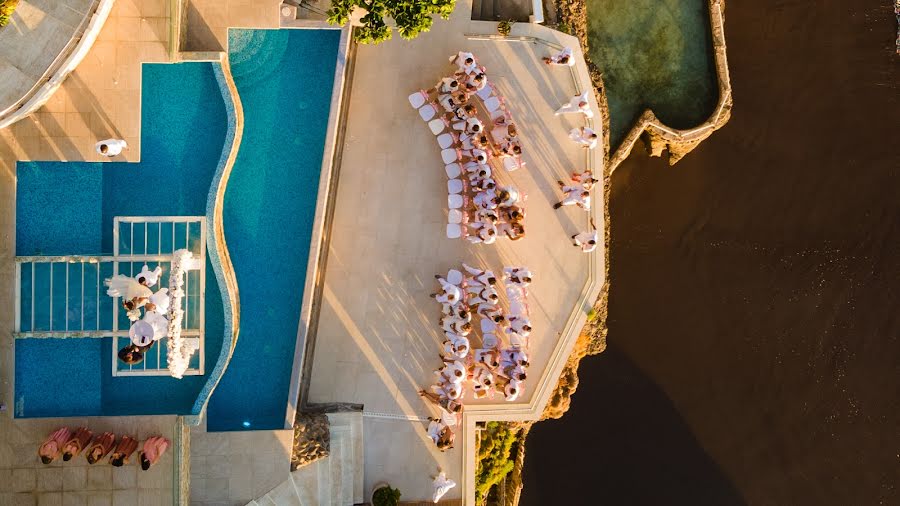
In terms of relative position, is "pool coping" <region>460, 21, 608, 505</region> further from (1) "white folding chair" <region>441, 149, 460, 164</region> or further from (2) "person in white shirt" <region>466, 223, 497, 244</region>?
(1) "white folding chair" <region>441, 149, 460, 164</region>

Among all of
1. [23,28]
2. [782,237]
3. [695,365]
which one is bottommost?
[695,365]

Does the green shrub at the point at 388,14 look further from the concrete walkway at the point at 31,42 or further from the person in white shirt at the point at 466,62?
the concrete walkway at the point at 31,42

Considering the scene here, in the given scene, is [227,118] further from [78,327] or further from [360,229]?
[78,327]

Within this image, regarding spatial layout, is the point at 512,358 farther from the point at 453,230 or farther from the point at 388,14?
the point at 388,14

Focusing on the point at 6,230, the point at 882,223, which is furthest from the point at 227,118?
the point at 882,223

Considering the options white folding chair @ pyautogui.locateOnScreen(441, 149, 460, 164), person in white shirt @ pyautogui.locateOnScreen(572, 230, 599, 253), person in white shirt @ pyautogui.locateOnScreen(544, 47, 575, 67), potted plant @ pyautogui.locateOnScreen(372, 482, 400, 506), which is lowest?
potted plant @ pyautogui.locateOnScreen(372, 482, 400, 506)

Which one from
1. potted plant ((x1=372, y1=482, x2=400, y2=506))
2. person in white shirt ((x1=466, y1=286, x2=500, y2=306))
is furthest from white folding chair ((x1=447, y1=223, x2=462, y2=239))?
potted plant ((x1=372, y1=482, x2=400, y2=506))
